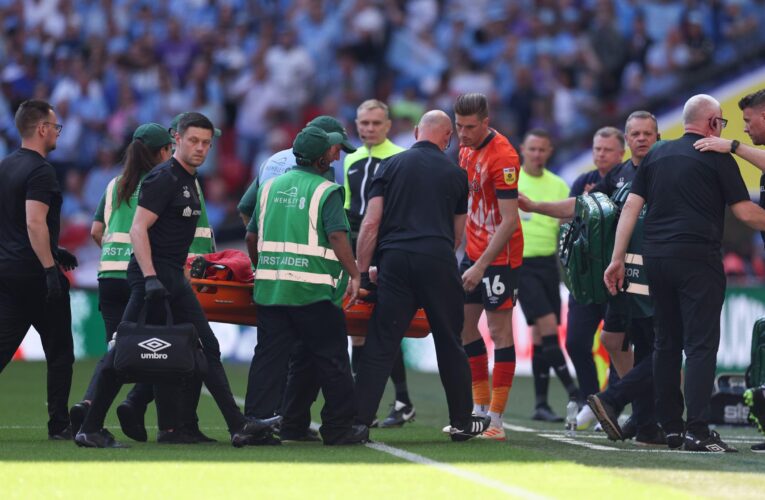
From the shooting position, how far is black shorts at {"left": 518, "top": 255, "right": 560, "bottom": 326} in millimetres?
13367

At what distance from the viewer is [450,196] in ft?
32.2

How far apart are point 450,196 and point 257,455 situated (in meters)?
2.21

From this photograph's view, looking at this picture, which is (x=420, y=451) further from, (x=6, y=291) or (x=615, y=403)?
(x=6, y=291)

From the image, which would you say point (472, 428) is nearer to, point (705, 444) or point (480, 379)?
point (480, 379)

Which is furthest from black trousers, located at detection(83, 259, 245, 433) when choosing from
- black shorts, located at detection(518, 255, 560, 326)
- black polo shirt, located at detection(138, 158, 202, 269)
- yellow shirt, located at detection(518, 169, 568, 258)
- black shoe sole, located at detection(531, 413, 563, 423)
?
yellow shirt, located at detection(518, 169, 568, 258)

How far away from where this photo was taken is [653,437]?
10227 mm

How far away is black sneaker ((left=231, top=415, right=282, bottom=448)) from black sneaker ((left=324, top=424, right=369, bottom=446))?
0.47 m

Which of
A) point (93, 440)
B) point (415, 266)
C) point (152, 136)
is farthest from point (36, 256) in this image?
point (415, 266)

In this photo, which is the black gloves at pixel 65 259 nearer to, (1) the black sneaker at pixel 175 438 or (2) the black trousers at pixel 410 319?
(1) the black sneaker at pixel 175 438

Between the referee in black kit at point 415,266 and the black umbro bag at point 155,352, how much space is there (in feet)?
4.18

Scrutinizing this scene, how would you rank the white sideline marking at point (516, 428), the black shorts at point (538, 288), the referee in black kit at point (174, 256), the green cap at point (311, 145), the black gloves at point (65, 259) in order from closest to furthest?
the referee in black kit at point (174, 256)
the green cap at point (311, 145)
the black gloves at point (65, 259)
the white sideline marking at point (516, 428)
the black shorts at point (538, 288)

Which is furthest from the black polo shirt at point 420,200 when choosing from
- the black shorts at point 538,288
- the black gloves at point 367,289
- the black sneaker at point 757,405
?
the black shorts at point 538,288

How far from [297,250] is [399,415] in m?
2.95

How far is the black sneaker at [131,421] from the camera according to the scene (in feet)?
32.0
